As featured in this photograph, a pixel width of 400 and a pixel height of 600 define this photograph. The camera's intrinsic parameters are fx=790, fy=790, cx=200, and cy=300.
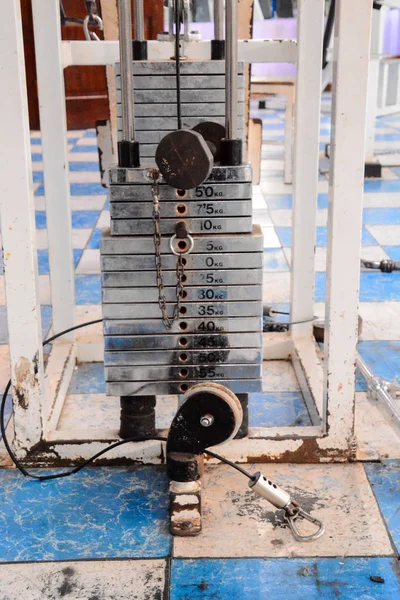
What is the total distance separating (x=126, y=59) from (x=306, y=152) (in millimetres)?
743

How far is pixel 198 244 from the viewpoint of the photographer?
1338mm

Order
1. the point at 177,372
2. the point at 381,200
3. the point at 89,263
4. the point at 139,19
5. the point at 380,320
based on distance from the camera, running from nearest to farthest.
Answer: the point at 177,372
the point at 139,19
the point at 380,320
the point at 89,263
the point at 381,200

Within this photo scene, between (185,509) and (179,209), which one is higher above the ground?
(179,209)

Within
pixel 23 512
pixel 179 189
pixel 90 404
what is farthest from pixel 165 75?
pixel 23 512

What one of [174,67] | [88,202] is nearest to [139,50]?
[174,67]

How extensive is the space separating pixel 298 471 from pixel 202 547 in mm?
301

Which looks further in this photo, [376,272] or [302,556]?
[376,272]

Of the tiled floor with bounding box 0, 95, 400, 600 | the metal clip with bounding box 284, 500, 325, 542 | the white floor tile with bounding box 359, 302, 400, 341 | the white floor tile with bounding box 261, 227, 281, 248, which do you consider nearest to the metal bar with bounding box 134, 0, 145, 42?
the tiled floor with bounding box 0, 95, 400, 600

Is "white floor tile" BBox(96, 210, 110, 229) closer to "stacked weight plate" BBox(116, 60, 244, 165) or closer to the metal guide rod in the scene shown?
"stacked weight plate" BBox(116, 60, 244, 165)

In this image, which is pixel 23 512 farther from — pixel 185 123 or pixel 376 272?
pixel 376 272

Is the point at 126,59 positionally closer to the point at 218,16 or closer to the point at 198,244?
the point at 198,244

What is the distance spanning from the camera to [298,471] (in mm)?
1494

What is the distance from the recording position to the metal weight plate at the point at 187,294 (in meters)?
1.36

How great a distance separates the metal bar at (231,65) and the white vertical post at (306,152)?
630 mm
